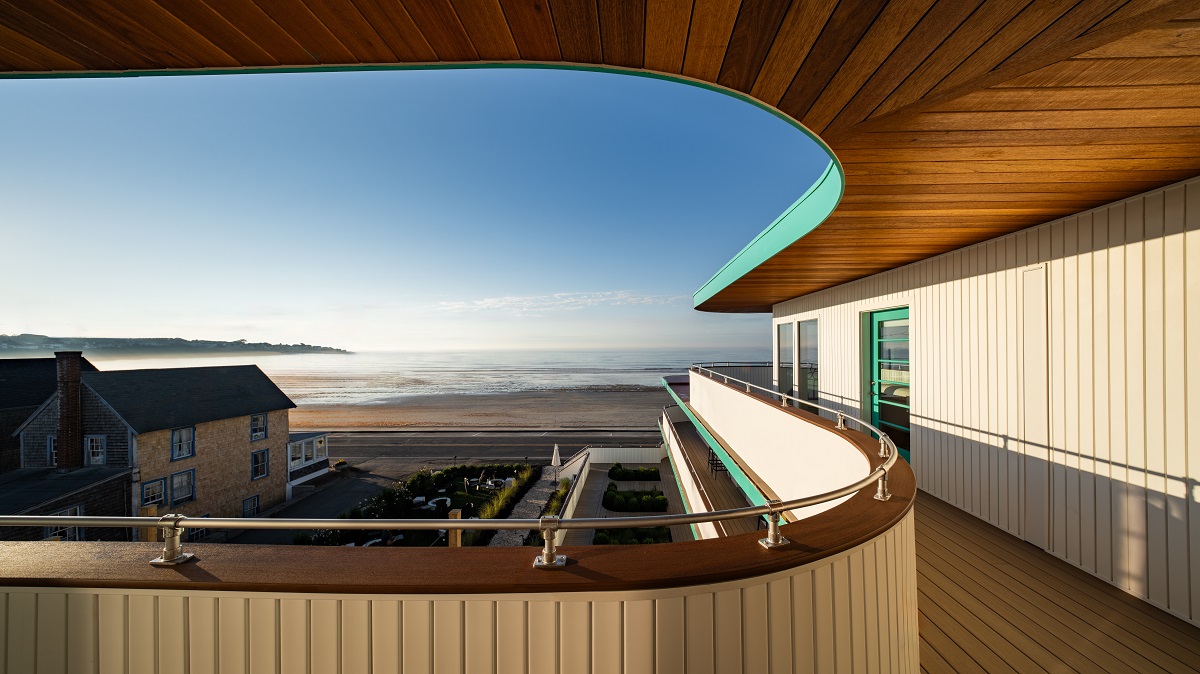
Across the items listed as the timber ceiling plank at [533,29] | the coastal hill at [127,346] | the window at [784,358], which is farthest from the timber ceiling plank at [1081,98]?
the coastal hill at [127,346]

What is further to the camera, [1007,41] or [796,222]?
[796,222]

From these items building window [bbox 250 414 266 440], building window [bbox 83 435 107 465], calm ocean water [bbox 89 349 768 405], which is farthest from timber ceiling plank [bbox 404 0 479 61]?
calm ocean water [bbox 89 349 768 405]

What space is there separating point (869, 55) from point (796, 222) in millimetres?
2764

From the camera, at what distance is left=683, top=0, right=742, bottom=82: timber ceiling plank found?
1680mm

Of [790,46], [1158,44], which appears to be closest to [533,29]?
[790,46]

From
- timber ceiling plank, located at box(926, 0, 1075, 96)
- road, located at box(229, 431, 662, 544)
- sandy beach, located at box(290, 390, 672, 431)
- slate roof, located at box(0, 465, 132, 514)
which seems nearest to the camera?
timber ceiling plank, located at box(926, 0, 1075, 96)

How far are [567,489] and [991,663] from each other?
1369 cm

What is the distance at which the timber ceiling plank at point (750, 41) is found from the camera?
5.53 ft

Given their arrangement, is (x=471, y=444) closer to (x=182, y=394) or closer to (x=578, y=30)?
(x=182, y=394)

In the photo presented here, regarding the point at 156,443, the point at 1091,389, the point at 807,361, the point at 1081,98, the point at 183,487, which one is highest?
the point at 1081,98

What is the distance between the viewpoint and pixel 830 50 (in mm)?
1873

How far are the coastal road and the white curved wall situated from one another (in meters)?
15.4

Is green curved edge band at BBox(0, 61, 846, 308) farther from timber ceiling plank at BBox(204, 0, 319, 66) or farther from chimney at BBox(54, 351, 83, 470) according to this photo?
chimney at BBox(54, 351, 83, 470)

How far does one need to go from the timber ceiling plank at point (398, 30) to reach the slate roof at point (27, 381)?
2643 centimetres
